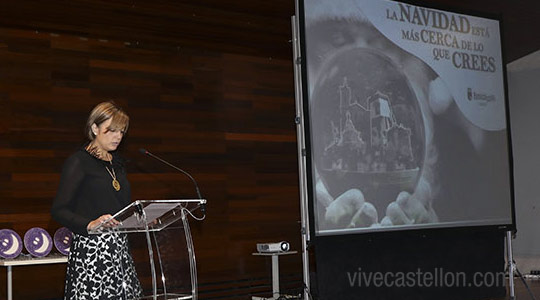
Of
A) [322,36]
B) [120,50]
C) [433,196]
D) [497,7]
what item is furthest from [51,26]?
[497,7]

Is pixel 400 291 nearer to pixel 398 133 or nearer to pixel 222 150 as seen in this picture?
pixel 398 133

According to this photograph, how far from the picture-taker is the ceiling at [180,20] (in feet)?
18.2

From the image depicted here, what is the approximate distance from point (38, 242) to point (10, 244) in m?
0.22

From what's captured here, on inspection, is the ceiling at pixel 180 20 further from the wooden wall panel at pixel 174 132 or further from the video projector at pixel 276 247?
the video projector at pixel 276 247

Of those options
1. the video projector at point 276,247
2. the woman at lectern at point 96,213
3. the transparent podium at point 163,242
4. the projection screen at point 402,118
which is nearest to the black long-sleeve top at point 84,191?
the woman at lectern at point 96,213

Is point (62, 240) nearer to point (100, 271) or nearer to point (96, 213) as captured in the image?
point (96, 213)

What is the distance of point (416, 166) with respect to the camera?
5.50 m

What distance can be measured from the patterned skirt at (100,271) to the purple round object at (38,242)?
112 inches

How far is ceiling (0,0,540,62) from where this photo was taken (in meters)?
5.56

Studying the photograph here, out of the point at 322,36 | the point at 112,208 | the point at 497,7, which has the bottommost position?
the point at 112,208

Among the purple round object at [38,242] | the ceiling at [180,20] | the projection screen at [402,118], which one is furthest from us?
the ceiling at [180,20]

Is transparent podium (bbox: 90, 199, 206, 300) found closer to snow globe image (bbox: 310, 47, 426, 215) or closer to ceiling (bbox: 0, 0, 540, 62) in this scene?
snow globe image (bbox: 310, 47, 426, 215)

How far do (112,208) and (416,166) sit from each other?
317cm

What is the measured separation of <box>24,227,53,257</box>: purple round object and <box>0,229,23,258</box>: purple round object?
66 mm
